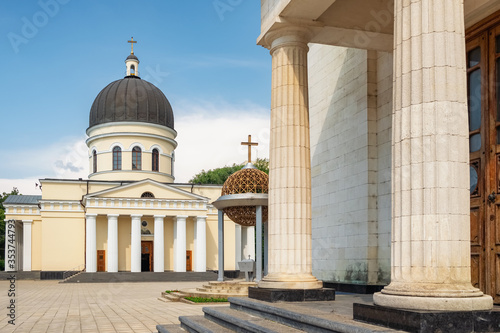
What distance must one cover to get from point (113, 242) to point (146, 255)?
188 inches

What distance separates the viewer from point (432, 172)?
21.0 ft

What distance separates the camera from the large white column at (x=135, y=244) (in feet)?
142

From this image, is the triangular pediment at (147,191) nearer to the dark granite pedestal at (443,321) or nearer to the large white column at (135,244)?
the large white column at (135,244)

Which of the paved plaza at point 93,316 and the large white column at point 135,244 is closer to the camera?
the paved plaza at point 93,316

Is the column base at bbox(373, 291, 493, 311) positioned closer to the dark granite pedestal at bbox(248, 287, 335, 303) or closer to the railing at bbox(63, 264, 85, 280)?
the dark granite pedestal at bbox(248, 287, 335, 303)

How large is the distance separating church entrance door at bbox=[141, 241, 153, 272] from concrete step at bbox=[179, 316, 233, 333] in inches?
1439

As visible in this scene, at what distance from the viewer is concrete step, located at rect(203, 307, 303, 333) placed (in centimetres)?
811

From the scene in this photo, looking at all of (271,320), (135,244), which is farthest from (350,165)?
(135,244)

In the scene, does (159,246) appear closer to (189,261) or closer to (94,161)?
(189,261)

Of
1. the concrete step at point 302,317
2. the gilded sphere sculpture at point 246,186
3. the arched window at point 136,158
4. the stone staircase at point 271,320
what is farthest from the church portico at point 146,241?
the concrete step at point 302,317

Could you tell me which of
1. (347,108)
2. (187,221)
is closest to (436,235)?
(347,108)

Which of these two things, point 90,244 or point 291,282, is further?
point 90,244

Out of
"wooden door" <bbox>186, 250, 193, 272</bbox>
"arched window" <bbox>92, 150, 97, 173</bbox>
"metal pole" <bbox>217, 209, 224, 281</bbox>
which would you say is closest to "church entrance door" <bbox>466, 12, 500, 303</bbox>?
"metal pole" <bbox>217, 209, 224, 281</bbox>

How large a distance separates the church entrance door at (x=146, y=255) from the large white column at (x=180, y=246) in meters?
2.84
